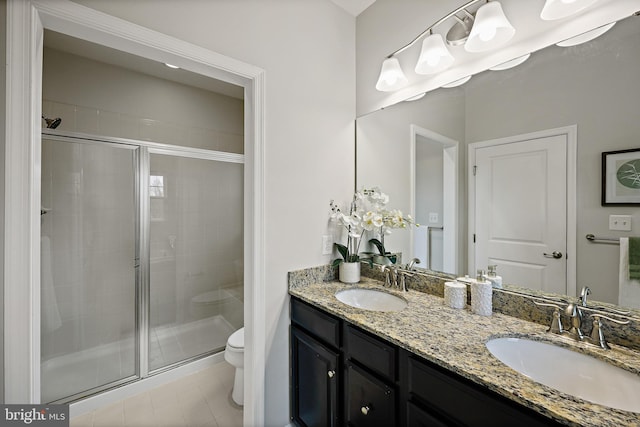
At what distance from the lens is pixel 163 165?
2.39m

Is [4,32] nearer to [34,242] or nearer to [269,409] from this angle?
[34,242]

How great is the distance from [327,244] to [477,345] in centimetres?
99

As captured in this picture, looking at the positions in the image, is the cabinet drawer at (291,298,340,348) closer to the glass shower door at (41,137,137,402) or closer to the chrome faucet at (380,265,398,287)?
the chrome faucet at (380,265,398,287)

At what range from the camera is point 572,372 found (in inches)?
34.7

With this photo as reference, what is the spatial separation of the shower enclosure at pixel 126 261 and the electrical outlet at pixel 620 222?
8.82ft

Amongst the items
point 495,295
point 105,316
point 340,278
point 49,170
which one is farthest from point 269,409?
point 49,170

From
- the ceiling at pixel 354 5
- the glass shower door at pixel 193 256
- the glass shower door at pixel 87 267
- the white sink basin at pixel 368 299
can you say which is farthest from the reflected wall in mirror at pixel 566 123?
the glass shower door at pixel 87 267

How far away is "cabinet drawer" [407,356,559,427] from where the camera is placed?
708 millimetres

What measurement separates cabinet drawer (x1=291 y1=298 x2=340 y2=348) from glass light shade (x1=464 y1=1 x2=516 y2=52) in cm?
141

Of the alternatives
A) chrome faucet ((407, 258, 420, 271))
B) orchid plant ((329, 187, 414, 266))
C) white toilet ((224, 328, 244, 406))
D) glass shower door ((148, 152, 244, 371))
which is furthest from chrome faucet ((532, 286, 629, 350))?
glass shower door ((148, 152, 244, 371))

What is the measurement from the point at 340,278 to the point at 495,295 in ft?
2.74

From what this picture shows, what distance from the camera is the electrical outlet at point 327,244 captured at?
1.74 meters

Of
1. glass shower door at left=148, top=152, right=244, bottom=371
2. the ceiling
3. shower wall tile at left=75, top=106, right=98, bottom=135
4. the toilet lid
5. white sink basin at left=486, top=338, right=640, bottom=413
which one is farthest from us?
glass shower door at left=148, top=152, right=244, bottom=371

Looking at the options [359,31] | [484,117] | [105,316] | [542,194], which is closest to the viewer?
[542,194]
